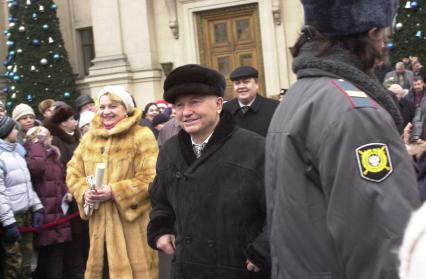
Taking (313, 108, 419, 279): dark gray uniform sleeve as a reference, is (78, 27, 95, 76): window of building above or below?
above

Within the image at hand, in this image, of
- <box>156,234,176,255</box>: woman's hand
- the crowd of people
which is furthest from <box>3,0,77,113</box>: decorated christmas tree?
<box>156,234,176,255</box>: woman's hand

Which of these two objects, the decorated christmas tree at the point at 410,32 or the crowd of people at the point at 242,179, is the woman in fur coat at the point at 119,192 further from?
the decorated christmas tree at the point at 410,32

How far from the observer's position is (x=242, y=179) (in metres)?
4.01

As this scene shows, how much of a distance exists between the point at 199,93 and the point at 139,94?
14202 millimetres

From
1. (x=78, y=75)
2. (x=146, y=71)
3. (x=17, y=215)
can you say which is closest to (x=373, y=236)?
(x=17, y=215)

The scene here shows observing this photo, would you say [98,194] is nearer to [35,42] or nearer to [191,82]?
[191,82]

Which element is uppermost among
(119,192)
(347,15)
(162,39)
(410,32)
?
(162,39)

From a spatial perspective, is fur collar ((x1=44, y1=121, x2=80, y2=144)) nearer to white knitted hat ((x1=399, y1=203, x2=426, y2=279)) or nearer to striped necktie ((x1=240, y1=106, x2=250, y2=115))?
striped necktie ((x1=240, y1=106, x2=250, y2=115))

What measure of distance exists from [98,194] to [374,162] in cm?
397

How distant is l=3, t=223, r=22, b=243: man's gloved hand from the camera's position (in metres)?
6.75

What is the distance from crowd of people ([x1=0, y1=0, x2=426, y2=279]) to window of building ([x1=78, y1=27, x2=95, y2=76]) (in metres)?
11.5

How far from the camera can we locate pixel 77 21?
20.5m

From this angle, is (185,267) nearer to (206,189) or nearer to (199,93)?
(206,189)

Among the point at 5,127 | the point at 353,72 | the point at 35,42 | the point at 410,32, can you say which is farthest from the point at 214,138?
the point at 35,42
